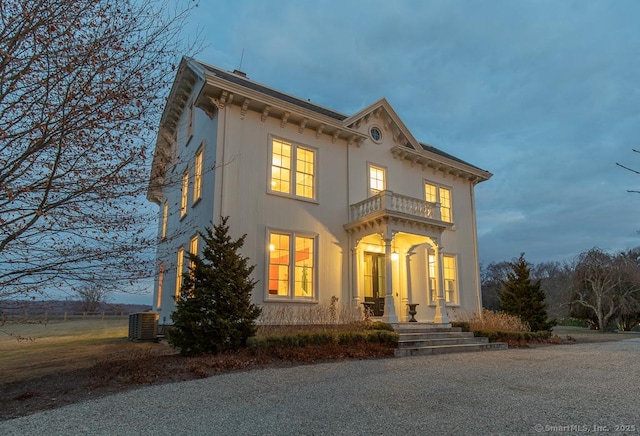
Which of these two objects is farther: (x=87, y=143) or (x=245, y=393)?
(x=245, y=393)

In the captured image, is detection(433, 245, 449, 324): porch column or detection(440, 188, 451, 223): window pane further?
detection(440, 188, 451, 223): window pane

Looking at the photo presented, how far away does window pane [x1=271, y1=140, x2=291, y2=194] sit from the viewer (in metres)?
11.8

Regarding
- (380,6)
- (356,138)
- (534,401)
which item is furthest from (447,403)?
(380,6)

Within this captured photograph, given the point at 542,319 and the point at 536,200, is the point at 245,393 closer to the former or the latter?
the point at 542,319

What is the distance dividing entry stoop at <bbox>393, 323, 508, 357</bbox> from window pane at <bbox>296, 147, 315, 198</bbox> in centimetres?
479

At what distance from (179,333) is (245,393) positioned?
3.22 meters

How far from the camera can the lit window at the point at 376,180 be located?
13953mm

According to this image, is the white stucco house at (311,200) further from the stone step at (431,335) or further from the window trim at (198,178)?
the stone step at (431,335)

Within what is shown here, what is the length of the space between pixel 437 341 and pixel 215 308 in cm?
580

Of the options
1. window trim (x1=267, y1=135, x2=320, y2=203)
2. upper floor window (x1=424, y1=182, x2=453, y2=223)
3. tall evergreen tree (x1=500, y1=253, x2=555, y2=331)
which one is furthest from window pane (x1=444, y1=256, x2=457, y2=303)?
window trim (x1=267, y1=135, x2=320, y2=203)

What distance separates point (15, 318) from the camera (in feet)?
15.4

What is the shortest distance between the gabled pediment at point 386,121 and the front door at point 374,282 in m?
4.62

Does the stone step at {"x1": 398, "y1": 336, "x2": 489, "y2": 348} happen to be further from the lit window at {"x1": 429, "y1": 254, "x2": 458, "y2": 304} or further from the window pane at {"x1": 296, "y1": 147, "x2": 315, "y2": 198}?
the window pane at {"x1": 296, "y1": 147, "x2": 315, "y2": 198}

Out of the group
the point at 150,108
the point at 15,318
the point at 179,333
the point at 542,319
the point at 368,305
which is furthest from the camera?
the point at 542,319
